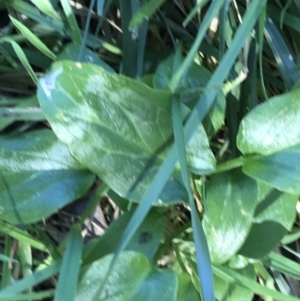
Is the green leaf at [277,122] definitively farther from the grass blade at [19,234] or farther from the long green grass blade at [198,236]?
the grass blade at [19,234]

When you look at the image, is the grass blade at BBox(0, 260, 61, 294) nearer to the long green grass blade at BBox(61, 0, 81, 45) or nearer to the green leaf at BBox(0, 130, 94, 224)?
the green leaf at BBox(0, 130, 94, 224)

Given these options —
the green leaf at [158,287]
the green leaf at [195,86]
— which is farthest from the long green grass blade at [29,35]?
the green leaf at [158,287]

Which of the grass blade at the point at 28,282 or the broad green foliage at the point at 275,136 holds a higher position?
the broad green foliage at the point at 275,136

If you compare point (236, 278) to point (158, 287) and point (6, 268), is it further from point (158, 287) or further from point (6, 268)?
point (6, 268)

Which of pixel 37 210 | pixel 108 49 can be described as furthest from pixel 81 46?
pixel 37 210

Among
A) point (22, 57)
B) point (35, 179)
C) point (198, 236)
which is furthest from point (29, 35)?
point (198, 236)

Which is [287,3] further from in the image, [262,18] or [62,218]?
[62,218]
